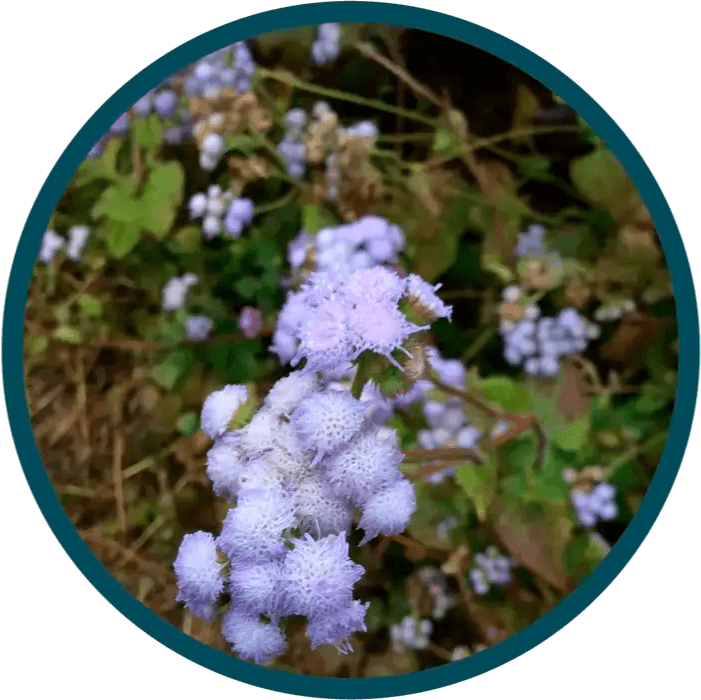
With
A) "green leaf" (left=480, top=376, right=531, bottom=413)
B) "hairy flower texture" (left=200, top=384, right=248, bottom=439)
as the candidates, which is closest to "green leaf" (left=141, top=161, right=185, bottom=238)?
"hairy flower texture" (left=200, top=384, right=248, bottom=439)

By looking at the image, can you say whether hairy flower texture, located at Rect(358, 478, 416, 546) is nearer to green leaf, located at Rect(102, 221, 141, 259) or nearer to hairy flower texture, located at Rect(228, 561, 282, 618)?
hairy flower texture, located at Rect(228, 561, 282, 618)

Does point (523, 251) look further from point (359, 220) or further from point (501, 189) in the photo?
point (359, 220)

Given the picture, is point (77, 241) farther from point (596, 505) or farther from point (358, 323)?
point (596, 505)

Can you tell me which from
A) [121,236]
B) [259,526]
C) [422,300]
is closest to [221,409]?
[259,526]

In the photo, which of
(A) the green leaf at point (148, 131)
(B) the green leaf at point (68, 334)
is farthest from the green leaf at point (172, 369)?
(A) the green leaf at point (148, 131)

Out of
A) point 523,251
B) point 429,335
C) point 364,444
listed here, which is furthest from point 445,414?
point 364,444

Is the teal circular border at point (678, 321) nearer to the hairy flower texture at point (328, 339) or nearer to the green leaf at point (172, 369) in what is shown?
the green leaf at point (172, 369)

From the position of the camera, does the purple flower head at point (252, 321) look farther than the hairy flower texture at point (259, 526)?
Yes
